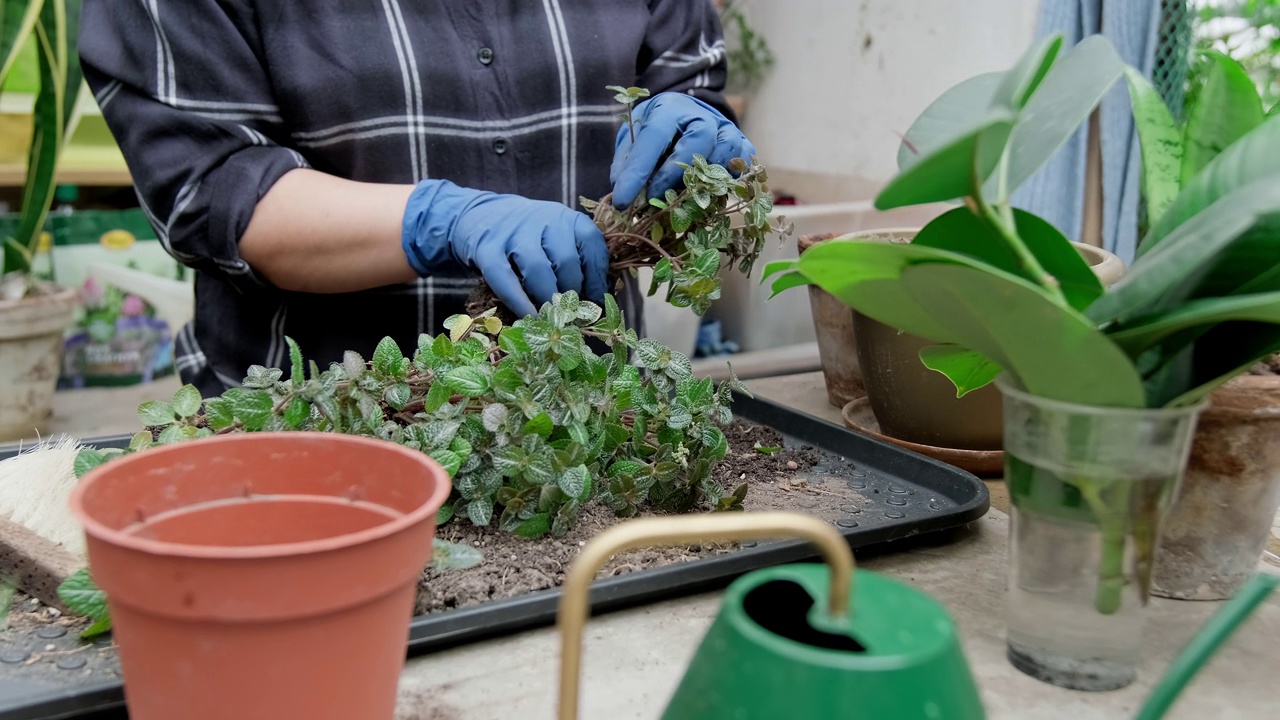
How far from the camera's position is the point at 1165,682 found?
0.40m

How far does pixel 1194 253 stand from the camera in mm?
448

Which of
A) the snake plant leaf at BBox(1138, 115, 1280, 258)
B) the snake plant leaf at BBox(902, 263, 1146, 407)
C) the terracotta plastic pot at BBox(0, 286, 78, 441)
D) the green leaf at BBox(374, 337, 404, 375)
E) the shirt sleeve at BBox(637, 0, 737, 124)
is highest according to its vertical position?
the shirt sleeve at BBox(637, 0, 737, 124)

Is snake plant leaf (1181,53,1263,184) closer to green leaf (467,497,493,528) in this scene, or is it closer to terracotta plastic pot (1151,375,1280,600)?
terracotta plastic pot (1151,375,1280,600)

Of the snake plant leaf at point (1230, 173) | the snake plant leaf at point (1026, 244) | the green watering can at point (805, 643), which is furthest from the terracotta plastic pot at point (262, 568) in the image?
the snake plant leaf at point (1230, 173)

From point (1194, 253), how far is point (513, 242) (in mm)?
644

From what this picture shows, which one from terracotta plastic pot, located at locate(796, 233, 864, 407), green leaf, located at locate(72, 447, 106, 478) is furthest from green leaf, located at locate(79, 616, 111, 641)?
terracotta plastic pot, located at locate(796, 233, 864, 407)

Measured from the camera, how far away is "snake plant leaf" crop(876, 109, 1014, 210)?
0.41 metres

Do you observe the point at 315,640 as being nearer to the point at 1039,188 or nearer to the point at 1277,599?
the point at 1277,599

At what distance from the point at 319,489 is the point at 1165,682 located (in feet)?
1.26

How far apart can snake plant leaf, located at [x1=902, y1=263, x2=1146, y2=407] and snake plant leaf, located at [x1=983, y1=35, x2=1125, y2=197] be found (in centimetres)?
7

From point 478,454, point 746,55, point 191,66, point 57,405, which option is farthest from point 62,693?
point 746,55

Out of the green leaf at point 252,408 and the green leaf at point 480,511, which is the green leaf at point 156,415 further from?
the green leaf at point 480,511

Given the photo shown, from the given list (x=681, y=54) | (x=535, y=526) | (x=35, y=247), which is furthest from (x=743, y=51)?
(x=535, y=526)

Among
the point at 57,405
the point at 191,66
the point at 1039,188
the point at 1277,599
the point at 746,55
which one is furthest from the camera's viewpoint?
the point at 746,55
